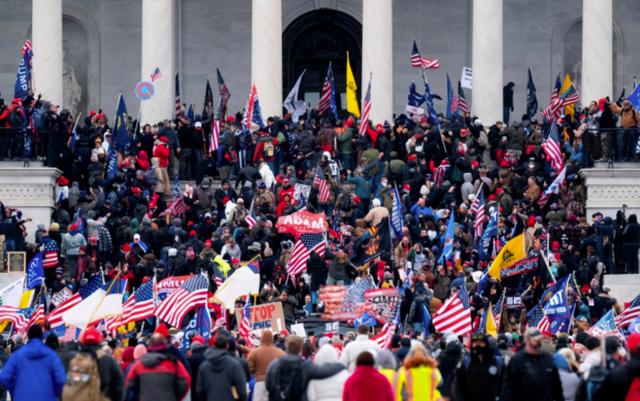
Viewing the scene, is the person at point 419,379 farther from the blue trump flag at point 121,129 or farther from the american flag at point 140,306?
the blue trump flag at point 121,129

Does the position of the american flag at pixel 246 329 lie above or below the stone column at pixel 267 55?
below

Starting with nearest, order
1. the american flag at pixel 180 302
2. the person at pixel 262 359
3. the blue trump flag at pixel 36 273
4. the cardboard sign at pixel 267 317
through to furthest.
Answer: the person at pixel 262 359, the cardboard sign at pixel 267 317, the american flag at pixel 180 302, the blue trump flag at pixel 36 273

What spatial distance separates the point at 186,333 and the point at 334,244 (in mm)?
11384

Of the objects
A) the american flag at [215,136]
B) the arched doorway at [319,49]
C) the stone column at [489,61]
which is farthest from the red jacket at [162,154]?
the arched doorway at [319,49]

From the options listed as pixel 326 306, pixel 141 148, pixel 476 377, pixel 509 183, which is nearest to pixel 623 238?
pixel 509 183

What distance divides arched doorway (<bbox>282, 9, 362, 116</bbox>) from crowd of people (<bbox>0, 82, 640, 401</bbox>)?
383 inches

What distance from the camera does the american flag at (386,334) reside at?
3856 centimetres

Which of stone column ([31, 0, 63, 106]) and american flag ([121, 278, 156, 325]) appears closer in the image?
american flag ([121, 278, 156, 325])

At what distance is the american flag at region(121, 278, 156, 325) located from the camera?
42.1 metres

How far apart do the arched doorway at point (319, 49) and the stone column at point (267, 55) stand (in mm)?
8622

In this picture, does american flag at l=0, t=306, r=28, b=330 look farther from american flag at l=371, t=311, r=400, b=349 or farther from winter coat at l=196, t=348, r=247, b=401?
winter coat at l=196, t=348, r=247, b=401

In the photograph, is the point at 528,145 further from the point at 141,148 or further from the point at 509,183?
the point at 141,148

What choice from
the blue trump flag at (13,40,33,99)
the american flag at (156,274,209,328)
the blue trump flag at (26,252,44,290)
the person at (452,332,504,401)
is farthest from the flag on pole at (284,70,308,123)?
the person at (452,332,504,401)

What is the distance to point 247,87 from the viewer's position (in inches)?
2849
